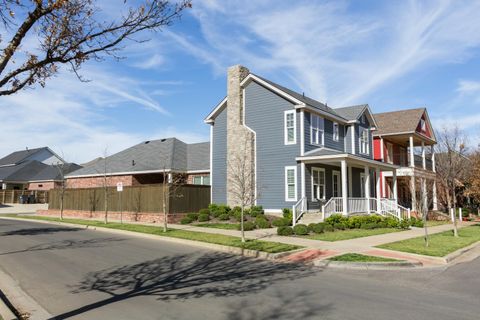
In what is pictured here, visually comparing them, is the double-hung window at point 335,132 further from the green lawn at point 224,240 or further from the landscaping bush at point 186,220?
the green lawn at point 224,240

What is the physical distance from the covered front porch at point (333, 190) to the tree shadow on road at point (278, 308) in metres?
13.5

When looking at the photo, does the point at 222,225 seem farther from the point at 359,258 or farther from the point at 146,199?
the point at 359,258

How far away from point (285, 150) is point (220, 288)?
16.7 meters

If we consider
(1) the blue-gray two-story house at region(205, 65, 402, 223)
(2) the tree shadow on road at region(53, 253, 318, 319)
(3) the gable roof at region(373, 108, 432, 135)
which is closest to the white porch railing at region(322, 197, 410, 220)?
(1) the blue-gray two-story house at region(205, 65, 402, 223)

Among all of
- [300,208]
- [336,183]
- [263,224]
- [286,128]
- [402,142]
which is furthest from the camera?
[402,142]

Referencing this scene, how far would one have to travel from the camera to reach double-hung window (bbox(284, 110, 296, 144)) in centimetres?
2433

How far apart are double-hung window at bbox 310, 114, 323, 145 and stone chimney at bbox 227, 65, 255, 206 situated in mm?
3782

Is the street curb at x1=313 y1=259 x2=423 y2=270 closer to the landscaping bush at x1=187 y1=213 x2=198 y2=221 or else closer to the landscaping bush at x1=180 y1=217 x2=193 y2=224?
the landscaping bush at x1=180 y1=217 x2=193 y2=224

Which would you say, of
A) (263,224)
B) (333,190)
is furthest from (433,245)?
(333,190)

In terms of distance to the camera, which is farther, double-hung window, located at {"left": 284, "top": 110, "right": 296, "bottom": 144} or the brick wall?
the brick wall

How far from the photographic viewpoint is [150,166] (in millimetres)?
30516

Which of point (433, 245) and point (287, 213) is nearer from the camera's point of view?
point (433, 245)

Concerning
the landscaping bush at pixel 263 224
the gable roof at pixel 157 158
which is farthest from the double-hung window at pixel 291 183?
the gable roof at pixel 157 158

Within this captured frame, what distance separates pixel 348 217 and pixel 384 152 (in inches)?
601
